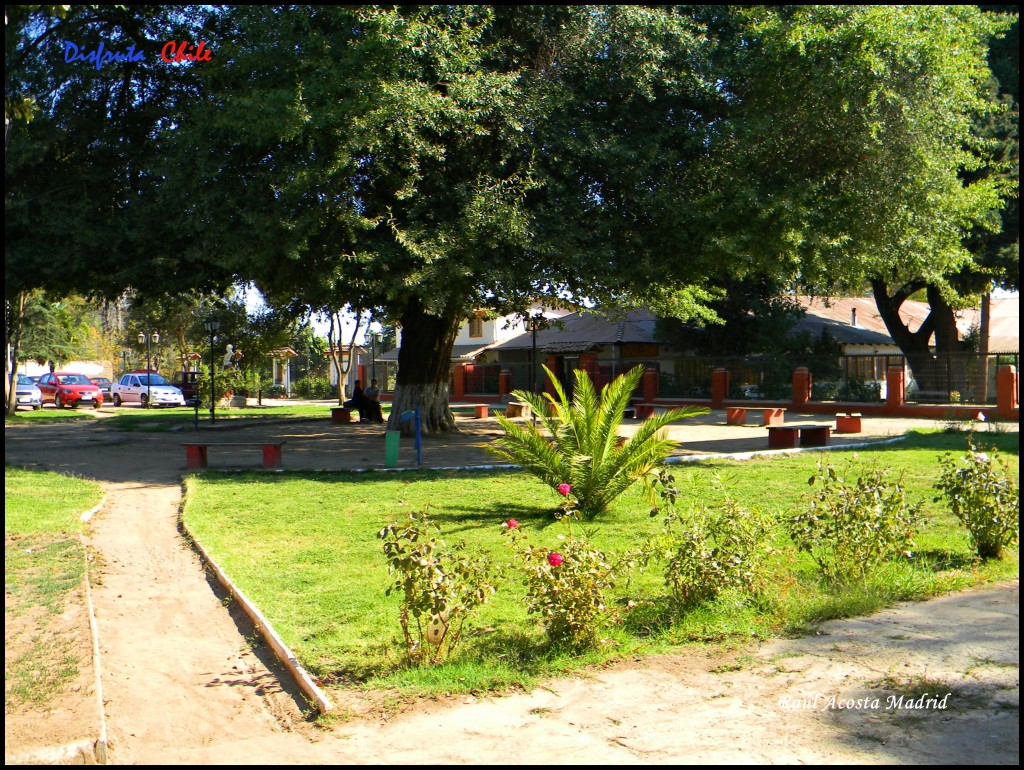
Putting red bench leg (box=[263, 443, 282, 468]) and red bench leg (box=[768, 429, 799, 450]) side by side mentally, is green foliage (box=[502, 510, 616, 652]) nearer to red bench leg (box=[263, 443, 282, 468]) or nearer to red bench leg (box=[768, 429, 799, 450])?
red bench leg (box=[263, 443, 282, 468])

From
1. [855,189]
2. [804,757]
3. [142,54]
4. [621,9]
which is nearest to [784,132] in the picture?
[855,189]

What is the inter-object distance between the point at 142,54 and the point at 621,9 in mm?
9225

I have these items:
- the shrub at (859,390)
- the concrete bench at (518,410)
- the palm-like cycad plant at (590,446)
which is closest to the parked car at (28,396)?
the concrete bench at (518,410)

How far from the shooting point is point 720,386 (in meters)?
33.7

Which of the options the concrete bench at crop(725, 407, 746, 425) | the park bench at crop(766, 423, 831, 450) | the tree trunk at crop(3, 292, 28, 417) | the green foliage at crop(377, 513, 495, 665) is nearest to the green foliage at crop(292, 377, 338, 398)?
the tree trunk at crop(3, 292, 28, 417)

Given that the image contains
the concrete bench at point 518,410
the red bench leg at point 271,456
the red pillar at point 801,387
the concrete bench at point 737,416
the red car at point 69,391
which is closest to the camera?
the red bench leg at point 271,456

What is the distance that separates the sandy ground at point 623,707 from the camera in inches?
168

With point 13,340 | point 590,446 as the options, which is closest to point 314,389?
point 13,340

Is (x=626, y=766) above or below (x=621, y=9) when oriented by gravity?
below

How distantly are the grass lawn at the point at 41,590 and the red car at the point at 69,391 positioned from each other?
31514 mm

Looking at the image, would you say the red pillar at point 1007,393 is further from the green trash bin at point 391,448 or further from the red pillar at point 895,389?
the green trash bin at point 391,448

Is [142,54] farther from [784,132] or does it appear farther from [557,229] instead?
[784,132]

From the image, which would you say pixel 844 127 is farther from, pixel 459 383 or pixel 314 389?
pixel 314 389

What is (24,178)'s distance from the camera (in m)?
17.7
